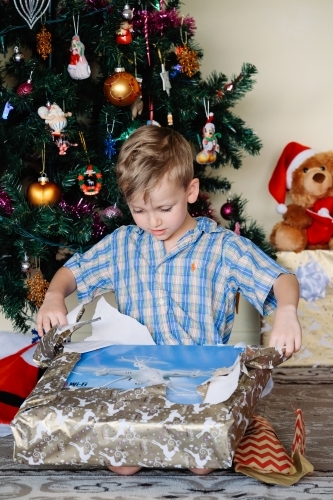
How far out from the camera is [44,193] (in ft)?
5.76

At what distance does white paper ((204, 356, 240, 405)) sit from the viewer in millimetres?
1062

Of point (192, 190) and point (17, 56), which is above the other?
point (17, 56)

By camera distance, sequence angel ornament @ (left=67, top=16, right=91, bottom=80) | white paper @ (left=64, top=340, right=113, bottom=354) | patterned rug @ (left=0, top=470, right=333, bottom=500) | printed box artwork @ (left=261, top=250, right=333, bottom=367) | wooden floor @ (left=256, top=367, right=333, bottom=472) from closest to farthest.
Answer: patterned rug @ (left=0, top=470, right=333, bottom=500)
white paper @ (left=64, top=340, right=113, bottom=354)
wooden floor @ (left=256, top=367, right=333, bottom=472)
angel ornament @ (left=67, top=16, right=91, bottom=80)
printed box artwork @ (left=261, top=250, right=333, bottom=367)

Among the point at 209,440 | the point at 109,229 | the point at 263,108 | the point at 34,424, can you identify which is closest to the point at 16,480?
the point at 34,424

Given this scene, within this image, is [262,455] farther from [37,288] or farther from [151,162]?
[37,288]

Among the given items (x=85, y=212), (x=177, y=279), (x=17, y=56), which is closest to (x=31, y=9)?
(x=17, y=56)

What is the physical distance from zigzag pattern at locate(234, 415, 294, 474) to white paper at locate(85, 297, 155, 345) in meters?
0.27

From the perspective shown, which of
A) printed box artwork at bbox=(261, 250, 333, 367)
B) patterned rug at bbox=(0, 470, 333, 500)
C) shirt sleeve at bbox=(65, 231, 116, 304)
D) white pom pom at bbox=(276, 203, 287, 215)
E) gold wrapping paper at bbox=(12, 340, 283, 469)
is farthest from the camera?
white pom pom at bbox=(276, 203, 287, 215)

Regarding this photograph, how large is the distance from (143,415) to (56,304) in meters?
0.40

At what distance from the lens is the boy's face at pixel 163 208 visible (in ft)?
4.49

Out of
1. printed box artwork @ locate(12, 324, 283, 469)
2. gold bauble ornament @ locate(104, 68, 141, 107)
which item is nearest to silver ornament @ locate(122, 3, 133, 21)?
gold bauble ornament @ locate(104, 68, 141, 107)

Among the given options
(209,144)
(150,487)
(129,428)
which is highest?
(209,144)

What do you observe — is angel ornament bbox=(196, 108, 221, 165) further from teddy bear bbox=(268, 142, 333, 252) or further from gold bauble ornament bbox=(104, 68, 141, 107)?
teddy bear bbox=(268, 142, 333, 252)

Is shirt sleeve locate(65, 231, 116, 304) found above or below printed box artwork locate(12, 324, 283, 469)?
above
